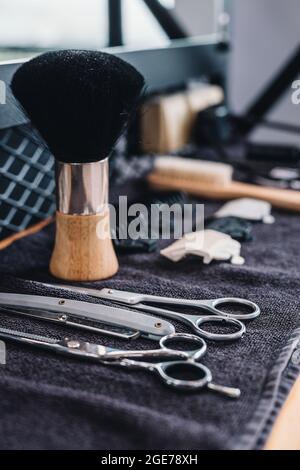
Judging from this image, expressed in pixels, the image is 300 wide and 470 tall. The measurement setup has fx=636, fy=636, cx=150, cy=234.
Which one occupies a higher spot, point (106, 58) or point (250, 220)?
point (106, 58)

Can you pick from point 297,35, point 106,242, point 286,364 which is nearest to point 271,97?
point 297,35

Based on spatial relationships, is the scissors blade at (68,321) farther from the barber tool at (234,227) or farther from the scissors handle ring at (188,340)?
the barber tool at (234,227)

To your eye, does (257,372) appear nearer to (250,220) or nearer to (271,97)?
(250,220)

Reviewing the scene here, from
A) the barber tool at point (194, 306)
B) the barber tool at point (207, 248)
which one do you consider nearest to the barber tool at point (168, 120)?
the barber tool at point (207, 248)

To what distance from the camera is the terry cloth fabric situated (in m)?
Result: 0.35

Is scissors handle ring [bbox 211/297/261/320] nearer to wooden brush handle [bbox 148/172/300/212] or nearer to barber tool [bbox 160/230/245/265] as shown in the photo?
barber tool [bbox 160/230/245/265]

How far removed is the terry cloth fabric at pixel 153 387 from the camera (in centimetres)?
35

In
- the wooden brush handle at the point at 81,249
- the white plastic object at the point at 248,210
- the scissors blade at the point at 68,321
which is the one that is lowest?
the white plastic object at the point at 248,210

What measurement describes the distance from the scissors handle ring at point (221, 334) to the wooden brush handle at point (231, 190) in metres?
0.31

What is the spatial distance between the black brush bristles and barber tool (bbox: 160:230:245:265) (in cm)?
13

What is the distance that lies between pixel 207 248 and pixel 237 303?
0.09 metres

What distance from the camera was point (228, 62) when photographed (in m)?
1.13

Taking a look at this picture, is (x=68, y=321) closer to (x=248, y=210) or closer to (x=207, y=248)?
(x=207, y=248)

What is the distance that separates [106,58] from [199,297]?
0.21 metres
